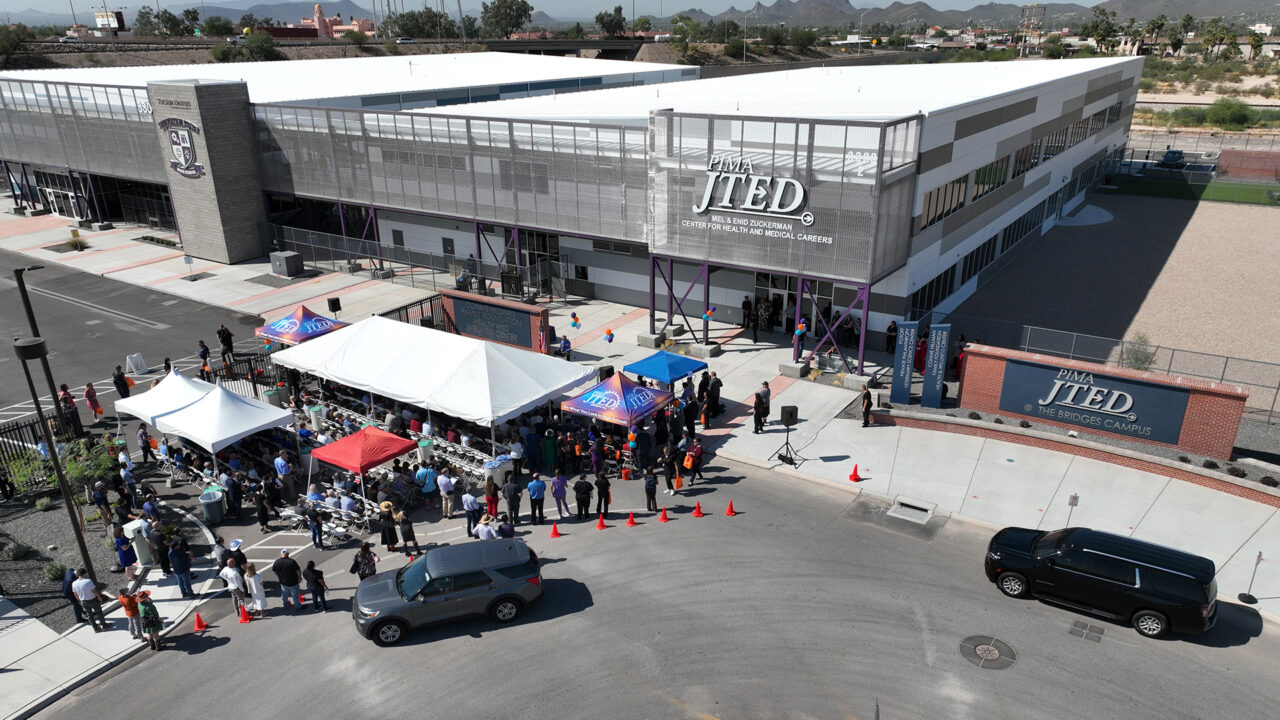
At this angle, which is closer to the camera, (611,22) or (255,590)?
(255,590)

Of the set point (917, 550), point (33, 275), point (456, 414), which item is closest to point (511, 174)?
point (456, 414)

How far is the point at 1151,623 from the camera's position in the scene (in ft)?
48.0

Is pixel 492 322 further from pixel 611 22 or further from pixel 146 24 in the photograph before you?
Result: pixel 146 24

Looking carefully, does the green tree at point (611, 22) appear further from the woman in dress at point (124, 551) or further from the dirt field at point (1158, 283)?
the woman in dress at point (124, 551)

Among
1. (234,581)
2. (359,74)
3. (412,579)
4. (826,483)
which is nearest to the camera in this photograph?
(412,579)

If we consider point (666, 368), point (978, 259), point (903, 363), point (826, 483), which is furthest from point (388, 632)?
point (978, 259)

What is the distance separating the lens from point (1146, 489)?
1992cm

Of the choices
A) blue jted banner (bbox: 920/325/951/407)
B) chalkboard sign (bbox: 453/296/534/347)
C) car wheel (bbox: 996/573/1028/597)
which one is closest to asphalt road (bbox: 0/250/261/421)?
chalkboard sign (bbox: 453/296/534/347)

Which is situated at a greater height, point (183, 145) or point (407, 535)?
point (183, 145)

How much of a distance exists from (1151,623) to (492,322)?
21.6 meters

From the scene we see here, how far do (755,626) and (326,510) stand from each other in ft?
35.1

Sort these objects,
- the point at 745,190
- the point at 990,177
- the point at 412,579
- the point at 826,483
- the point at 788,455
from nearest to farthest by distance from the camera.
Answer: the point at 412,579, the point at 826,483, the point at 788,455, the point at 745,190, the point at 990,177

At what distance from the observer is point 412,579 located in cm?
1515

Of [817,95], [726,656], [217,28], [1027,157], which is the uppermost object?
[217,28]
